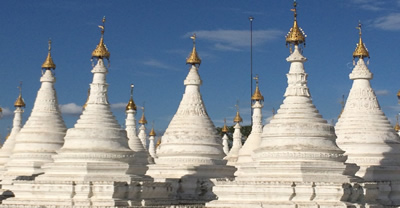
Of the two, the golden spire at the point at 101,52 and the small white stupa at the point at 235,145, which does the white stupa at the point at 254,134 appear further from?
the golden spire at the point at 101,52

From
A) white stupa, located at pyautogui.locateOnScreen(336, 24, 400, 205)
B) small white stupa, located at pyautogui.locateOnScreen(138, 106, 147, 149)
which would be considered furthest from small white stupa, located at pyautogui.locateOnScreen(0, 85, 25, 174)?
white stupa, located at pyautogui.locateOnScreen(336, 24, 400, 205)

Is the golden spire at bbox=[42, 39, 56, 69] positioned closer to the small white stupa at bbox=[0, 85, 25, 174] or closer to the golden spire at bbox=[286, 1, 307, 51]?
the small white stupa at bbox=[0, 85, 25, 174]

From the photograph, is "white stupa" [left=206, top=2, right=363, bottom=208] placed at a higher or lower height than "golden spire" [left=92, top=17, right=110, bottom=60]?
lower

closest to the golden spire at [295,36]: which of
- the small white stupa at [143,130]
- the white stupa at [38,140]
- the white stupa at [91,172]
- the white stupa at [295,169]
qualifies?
the white stupa at [295,169]

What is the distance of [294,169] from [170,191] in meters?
7.09

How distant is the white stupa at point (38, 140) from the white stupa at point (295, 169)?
14.5 metres

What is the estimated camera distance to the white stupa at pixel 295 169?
29.4 meters

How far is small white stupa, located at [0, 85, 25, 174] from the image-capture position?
48.6 m

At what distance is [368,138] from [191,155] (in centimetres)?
848

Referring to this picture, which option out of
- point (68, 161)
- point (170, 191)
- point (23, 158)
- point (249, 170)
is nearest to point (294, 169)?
point (249, 170)

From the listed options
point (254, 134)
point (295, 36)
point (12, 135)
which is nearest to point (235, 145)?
point (254, 134)

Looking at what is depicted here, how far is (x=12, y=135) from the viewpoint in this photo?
52.3 meters

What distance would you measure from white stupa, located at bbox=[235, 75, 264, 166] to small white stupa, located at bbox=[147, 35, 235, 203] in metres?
3.89

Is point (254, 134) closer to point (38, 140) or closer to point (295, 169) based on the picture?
point (38, 140)
